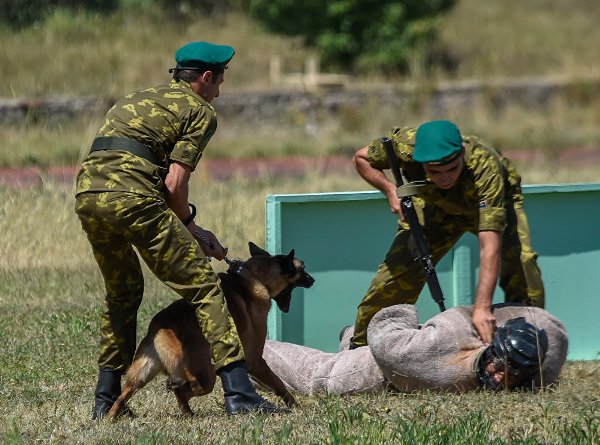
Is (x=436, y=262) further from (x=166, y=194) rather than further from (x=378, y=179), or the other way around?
(x=166, y=194)

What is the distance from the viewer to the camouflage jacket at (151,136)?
224 inches

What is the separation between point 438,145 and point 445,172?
0.71 feet

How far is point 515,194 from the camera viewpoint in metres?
7.05

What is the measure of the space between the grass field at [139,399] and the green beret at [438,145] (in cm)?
132

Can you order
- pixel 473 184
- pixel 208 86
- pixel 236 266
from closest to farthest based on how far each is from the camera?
pixel 208 86 < pixel 236 266 < pixel 473 184

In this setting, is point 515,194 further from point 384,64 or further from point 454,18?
point 454,18

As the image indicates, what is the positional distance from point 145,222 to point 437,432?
1.77 metres

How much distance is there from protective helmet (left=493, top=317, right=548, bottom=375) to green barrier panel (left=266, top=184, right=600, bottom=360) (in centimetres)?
171

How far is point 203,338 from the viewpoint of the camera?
6098 mm

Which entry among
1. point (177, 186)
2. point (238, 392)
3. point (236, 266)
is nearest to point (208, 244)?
point (236, 266)

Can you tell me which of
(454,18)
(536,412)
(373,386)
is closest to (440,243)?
(373,386)

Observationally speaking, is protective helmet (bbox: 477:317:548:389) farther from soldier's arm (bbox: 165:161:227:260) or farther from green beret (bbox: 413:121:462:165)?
soldier's arm (bbox: 165:161:227:260)

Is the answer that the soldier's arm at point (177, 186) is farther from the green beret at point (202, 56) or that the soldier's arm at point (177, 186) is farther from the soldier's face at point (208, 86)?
the green beret at point (202, 56)

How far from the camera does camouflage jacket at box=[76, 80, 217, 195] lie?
5695mm
